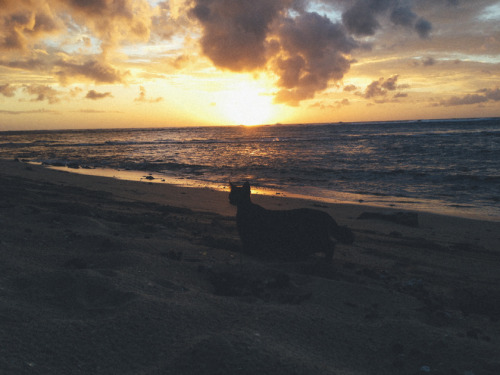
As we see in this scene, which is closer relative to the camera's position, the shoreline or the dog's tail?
the dog's tail

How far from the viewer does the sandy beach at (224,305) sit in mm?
2359

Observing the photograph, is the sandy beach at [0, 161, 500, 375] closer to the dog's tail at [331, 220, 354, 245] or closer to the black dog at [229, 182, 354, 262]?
the black dog at [229, 182, 354, 262]

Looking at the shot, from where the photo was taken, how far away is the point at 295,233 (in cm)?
496

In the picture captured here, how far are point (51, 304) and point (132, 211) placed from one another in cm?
563

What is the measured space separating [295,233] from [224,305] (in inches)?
79.2

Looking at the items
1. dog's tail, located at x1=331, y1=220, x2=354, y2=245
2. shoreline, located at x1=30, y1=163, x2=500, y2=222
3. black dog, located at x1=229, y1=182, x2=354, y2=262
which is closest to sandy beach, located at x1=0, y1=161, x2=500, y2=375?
black dog, located at x1=229, y1=182, x2=354, y2=262

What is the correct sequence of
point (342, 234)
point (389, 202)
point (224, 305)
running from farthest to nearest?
point (389, 202), point (342, 234), point (224, 305)

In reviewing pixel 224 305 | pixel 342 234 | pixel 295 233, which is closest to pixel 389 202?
pixel 342 234

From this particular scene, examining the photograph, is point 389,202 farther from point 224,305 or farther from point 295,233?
point 224,305

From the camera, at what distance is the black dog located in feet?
16.2

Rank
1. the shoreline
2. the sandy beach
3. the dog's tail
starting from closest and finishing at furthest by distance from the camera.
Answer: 1. the sandy beach
2. the dog's tail
3. the shoreline

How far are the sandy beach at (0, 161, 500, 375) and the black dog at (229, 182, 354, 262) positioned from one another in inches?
9.1

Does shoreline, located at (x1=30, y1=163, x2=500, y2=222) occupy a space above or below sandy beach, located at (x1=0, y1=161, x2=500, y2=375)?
below

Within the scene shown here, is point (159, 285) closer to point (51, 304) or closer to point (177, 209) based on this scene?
point (51, 304)
